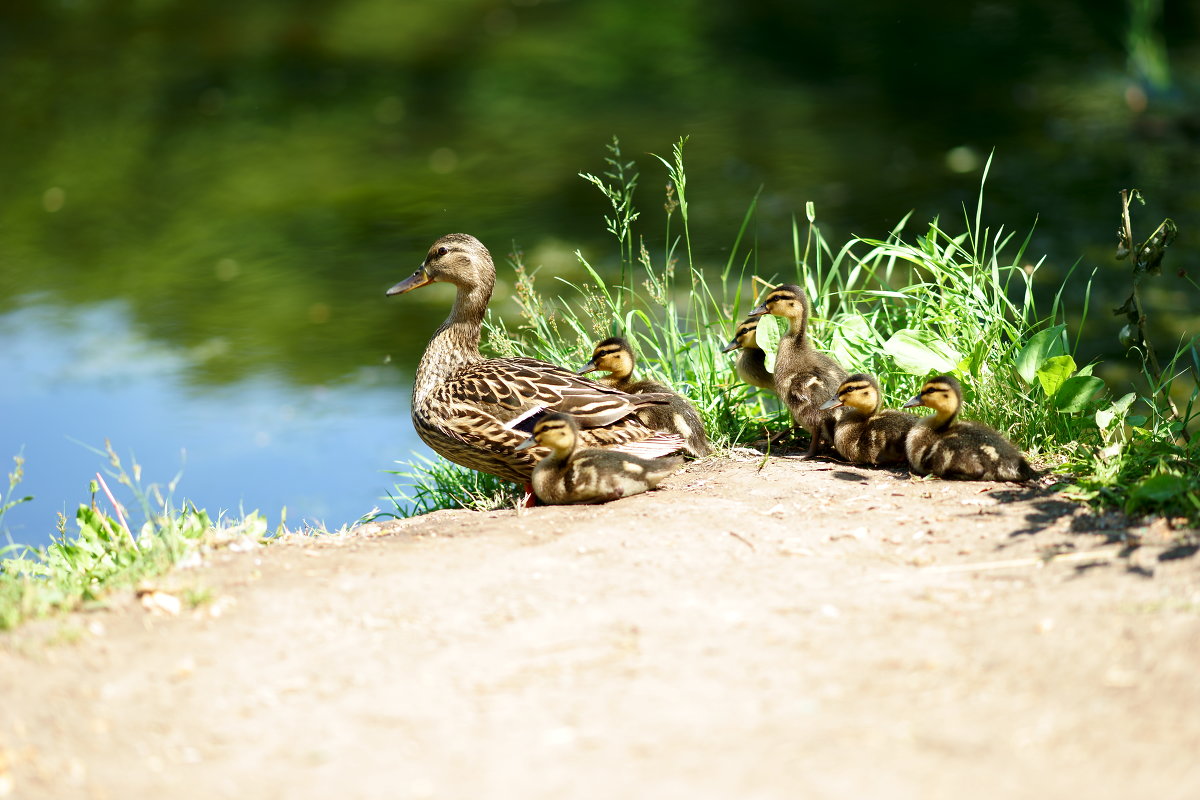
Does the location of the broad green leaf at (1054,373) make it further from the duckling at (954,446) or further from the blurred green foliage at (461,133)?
the blurred green foliage at (461,133)

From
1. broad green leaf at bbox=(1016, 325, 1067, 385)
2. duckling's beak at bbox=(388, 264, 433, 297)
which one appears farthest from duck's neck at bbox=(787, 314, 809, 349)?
duckling's beak at bbox=(388, 264, 433, 297)

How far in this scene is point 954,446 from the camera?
4680mm

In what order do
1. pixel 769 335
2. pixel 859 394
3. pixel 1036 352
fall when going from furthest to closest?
pixel 769 335 < pixel 1036 352 < pixel 859 394

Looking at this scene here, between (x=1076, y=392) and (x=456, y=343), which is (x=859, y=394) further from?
(x=456, y=343)

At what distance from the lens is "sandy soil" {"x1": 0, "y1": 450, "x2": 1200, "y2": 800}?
2.76m

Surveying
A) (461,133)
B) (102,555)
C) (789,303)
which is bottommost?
(102,555)

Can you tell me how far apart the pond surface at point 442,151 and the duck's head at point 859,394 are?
2.82 m

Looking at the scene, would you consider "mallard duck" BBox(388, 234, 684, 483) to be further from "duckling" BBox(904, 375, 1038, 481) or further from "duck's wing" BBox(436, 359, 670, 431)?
"duckling" BBox(904, 375, 1038, 481)

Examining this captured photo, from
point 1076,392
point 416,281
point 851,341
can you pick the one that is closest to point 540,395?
point 416,281

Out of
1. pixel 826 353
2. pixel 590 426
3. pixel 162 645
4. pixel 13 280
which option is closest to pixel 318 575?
pixel 162 645

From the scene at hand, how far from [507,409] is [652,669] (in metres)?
2.19

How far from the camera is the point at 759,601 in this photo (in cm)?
362

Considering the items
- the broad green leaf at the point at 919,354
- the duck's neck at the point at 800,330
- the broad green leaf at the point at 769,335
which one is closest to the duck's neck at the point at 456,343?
the broad green leaf at the point at 769,335

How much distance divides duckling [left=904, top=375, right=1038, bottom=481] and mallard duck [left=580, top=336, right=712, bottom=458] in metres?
0.87
